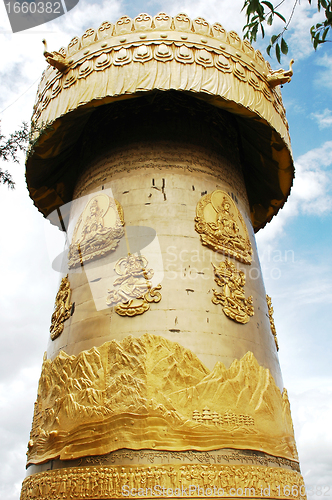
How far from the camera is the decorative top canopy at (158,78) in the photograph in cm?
957

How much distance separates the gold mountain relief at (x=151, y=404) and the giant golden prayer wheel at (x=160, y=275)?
0.08 ft

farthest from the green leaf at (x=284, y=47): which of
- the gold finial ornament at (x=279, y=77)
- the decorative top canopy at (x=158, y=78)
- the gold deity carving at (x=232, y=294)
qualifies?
the gold finial ornament at (x=279, y=77)

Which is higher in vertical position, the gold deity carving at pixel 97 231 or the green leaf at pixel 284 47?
the gold deity carving at pixel 97 231

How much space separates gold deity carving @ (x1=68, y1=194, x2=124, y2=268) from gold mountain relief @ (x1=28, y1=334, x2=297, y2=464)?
7.34 ft

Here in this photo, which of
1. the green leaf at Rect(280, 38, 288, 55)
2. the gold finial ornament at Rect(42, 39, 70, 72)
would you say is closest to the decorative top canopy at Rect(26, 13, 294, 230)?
the gold finial ornament at Rect(42, 39, 70, 72)

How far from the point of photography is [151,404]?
723 cm

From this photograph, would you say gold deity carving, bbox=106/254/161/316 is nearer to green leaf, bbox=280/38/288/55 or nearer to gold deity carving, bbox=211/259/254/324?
gold deity carving, bbox=211/259/254/324

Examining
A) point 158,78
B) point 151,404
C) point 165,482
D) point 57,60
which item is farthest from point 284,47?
point 57,60

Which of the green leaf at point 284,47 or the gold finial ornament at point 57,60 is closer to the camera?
the green leaf at point 284,47

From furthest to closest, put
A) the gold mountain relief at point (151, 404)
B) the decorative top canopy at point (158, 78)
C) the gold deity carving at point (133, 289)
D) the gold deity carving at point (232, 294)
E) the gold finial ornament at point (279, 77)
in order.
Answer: the gold finial ornament at point (279, 77)
the decorative top canopy at point (158, 78)
the gold deity carving at point (232, 294)
the gold deity carving at point (133, 289)
the gold mountain relief at point (151, 404)

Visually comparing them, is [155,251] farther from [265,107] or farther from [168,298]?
[265,107]

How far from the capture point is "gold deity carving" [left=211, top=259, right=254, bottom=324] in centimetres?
866

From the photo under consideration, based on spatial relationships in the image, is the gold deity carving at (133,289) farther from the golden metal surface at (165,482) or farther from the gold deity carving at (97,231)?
the golden metal surface at (165,482)

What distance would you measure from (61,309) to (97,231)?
6.19 ft
